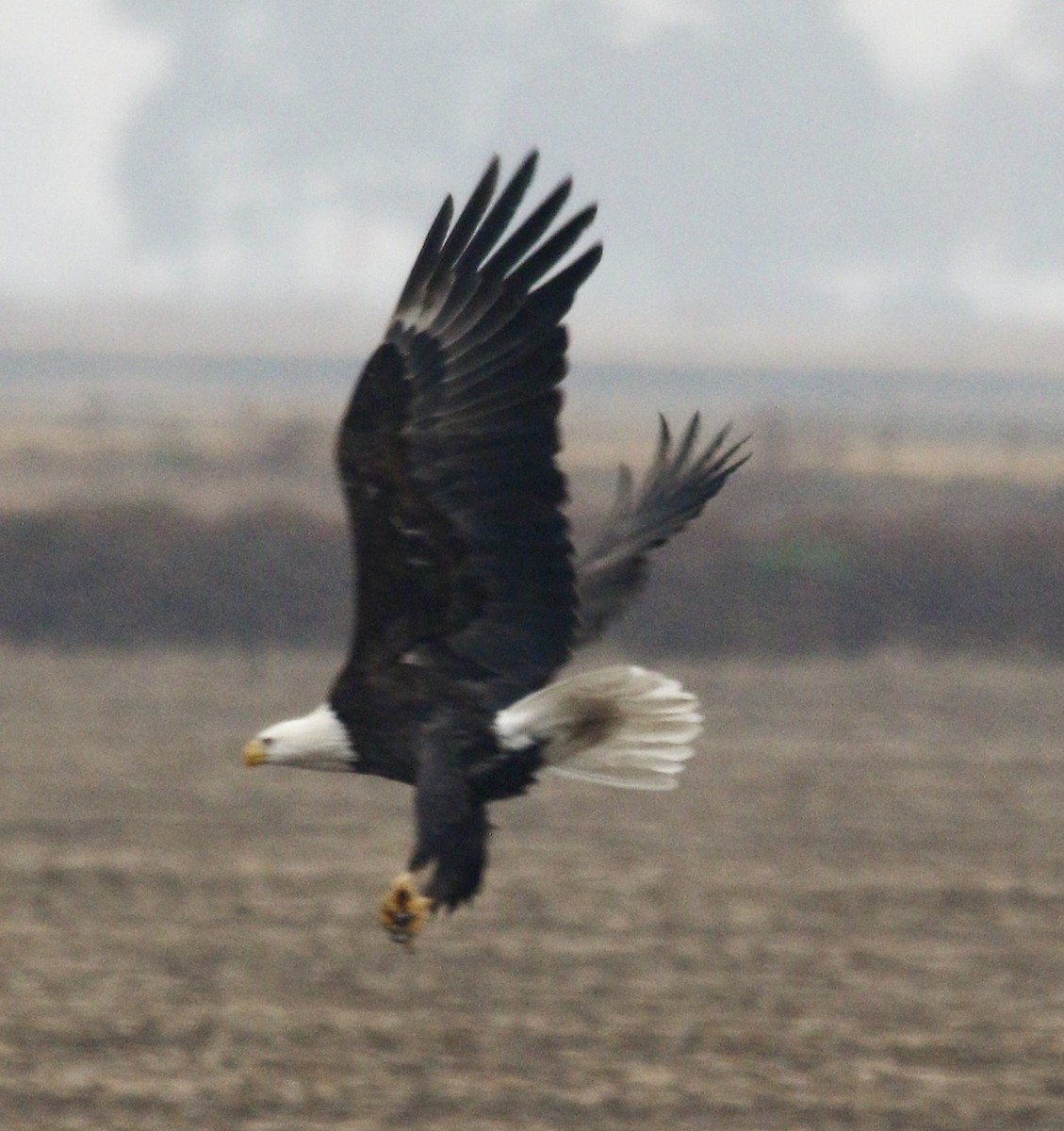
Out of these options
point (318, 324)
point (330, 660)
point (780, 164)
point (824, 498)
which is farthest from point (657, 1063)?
point (780, 164)

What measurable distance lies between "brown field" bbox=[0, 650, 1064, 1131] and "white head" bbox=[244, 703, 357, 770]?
2.02m

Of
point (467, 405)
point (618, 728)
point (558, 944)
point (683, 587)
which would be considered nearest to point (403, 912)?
point (618, 728)

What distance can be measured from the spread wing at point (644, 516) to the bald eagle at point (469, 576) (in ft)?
2.56

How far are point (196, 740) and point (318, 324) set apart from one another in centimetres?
10572

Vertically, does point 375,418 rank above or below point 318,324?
below

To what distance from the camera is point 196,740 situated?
16094 millimetres

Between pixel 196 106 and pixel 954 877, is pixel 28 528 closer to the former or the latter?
pixel 954 877

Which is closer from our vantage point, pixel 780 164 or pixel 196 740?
pixel 196 740

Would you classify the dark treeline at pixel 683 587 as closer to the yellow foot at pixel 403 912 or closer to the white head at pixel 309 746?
the white head at pixel 309 746

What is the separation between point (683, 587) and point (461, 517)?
13.2 metres

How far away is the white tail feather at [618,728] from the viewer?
6676 mm

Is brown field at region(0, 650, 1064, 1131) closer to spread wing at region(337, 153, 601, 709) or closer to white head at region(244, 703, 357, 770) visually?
white head at region(244, 703, 357, 770)

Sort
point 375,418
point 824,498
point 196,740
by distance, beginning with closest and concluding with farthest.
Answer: point 375,418, point 196,740, point 824,498

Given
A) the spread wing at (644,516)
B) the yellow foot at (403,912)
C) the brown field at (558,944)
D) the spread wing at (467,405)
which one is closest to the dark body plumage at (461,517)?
the spread wing at (467,405)
